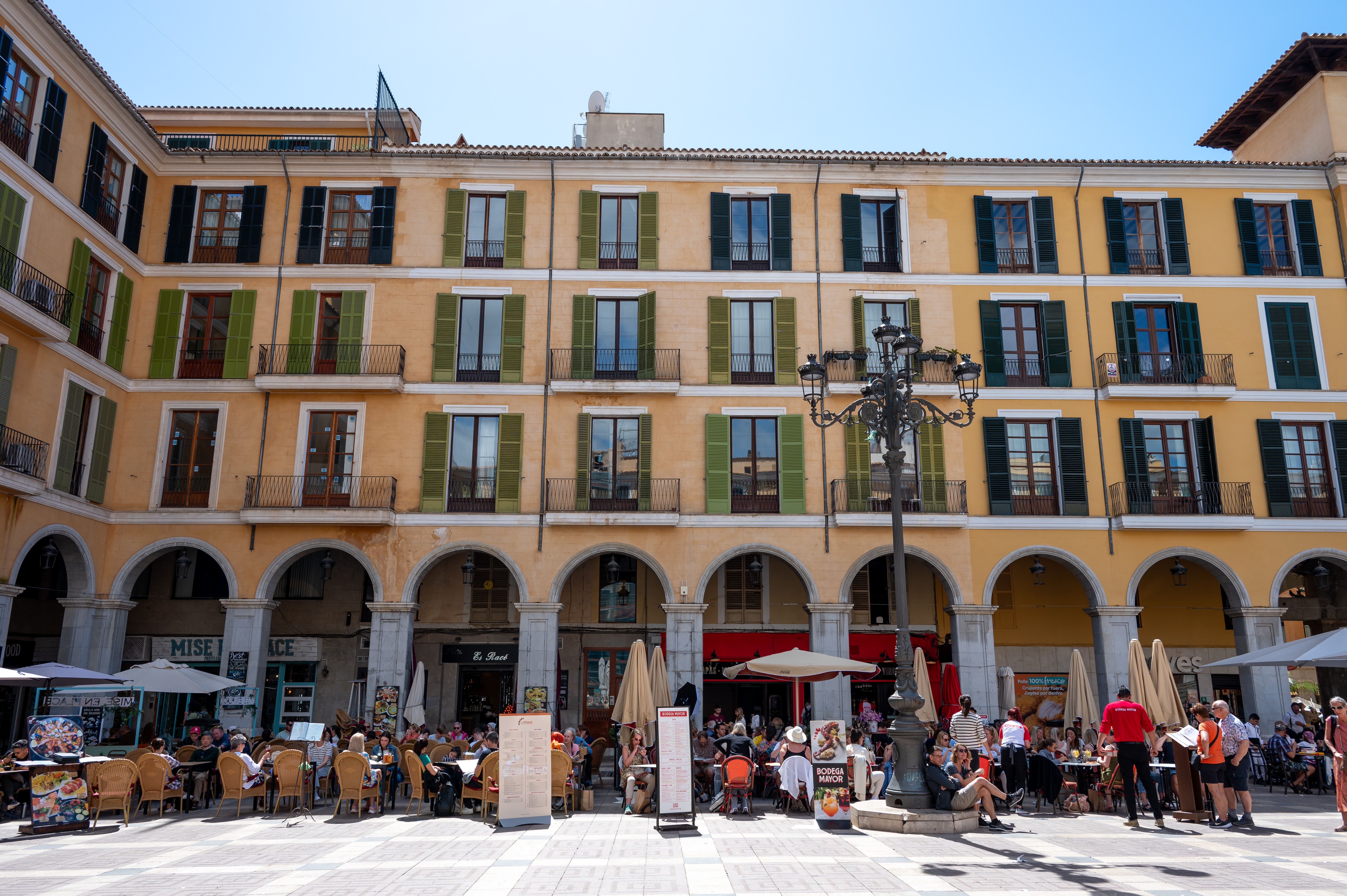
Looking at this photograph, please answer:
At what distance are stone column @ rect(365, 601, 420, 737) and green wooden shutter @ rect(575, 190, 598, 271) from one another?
983 cm

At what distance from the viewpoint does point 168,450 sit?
2361cm

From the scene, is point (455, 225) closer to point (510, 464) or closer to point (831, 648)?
point (510, 464)

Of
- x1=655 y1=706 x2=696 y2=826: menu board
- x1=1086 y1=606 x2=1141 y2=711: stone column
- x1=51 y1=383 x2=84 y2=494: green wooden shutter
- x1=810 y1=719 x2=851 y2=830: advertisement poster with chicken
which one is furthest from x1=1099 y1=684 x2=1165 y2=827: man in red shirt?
x1=51 y1=383 x2=84 y2=494: green wooden shutter

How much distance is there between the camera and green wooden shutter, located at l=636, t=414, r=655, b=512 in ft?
76.4

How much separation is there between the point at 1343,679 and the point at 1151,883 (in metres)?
21.4

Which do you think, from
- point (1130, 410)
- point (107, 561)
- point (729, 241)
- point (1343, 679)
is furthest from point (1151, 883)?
point (107, 561)

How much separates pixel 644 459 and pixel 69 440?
525 inches

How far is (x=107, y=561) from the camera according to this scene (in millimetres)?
22719

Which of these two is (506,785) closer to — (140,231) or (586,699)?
(586,699)

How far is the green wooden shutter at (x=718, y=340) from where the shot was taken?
79.1 ft

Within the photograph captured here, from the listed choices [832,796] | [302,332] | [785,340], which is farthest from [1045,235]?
[302,332]

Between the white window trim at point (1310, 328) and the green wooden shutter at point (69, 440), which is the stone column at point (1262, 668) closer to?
the white window trim at point (1310, 328)

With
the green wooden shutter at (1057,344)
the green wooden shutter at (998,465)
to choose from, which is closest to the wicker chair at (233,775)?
the green wooden shutter at (998,465)

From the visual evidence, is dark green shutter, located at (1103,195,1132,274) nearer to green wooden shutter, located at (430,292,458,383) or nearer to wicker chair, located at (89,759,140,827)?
green wooden shutter, located at (430,292,458,383)
